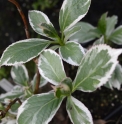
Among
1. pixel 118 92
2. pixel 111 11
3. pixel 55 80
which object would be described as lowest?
pixel 118 92

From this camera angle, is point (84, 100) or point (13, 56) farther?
point (84, 100)

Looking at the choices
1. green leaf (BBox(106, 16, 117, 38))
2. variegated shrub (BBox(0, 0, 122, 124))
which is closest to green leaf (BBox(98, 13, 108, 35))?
green leaf (BBox(106, 16, 117, 38))

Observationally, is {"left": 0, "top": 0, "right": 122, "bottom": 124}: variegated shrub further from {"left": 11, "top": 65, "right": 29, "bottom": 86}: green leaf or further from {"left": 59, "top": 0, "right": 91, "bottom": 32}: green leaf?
{"left": 11, "top": 65, "right": 29, "bottom": 86}: green leaf

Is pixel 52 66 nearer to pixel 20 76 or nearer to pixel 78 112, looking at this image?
pixel 78 112

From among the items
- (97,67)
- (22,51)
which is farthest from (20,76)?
(97,67)

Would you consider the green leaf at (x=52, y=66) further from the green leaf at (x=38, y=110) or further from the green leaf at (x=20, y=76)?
the green leaf at (x=20, y=76)

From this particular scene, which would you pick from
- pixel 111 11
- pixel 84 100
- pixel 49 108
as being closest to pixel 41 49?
pixel 49 108

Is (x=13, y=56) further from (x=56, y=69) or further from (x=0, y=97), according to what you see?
(x=0, y=97)
